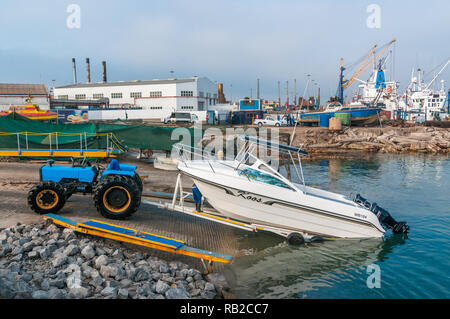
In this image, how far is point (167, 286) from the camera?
5.75 meters

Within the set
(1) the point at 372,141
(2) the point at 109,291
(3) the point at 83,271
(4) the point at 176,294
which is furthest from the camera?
(1) the point at 372,141

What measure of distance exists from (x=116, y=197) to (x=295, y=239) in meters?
4.70

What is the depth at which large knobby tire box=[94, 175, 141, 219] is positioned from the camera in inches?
309

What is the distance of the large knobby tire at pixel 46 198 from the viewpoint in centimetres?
793

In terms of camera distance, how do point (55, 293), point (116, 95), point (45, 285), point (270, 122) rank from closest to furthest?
1. point (55, 293)
2. point (45, 285)
3. point (270, 122)
4. point (116, 95)

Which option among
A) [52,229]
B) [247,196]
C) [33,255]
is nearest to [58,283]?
[33,255]

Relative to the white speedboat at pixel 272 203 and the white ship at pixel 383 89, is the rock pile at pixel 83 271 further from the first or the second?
the white ship at pixel 383 89

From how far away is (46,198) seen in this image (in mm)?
8047

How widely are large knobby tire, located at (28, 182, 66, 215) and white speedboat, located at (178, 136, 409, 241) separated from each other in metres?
3.09

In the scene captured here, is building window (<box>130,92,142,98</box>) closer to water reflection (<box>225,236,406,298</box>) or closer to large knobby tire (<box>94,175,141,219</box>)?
large knobby tire (<box>94,175,141,219</box>)

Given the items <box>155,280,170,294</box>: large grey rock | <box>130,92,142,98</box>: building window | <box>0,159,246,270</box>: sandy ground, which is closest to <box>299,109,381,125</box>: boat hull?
<box>130,92,142,98</box>: building window

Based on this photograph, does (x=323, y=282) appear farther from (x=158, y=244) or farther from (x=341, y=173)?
(x=341, y=173)

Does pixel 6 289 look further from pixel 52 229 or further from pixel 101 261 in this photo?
pixel 52 229

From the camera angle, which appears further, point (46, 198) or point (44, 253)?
point (46, 198)
